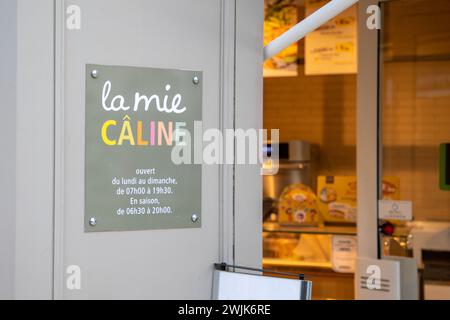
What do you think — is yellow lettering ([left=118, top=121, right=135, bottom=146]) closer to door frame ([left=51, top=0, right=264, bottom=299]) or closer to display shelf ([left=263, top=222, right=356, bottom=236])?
door frame ([left=51, top=0, right=264, bottom=299])

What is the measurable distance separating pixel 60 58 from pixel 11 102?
155 millimetres

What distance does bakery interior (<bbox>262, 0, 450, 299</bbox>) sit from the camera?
398cm

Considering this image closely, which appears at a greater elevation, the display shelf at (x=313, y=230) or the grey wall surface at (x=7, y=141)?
the grey wall surface at (x=7, y=141)

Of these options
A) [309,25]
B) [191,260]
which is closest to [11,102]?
[191,260]

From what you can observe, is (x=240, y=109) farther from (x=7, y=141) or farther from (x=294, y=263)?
(x=294, y=263)

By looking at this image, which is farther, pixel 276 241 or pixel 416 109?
pixel 276 241

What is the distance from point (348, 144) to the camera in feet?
23.1

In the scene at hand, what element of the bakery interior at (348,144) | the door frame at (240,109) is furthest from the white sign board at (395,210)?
the door frame at (240,109)

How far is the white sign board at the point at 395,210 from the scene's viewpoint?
158 inches

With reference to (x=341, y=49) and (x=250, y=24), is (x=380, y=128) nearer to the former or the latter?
(x=341, y=49)

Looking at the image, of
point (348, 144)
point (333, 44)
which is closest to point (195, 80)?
point (333, 44)

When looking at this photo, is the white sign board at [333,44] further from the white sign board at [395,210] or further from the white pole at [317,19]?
the white pole at [317,19]

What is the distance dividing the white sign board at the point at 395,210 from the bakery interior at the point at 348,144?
0.04 metres

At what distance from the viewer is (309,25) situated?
4.88ft
